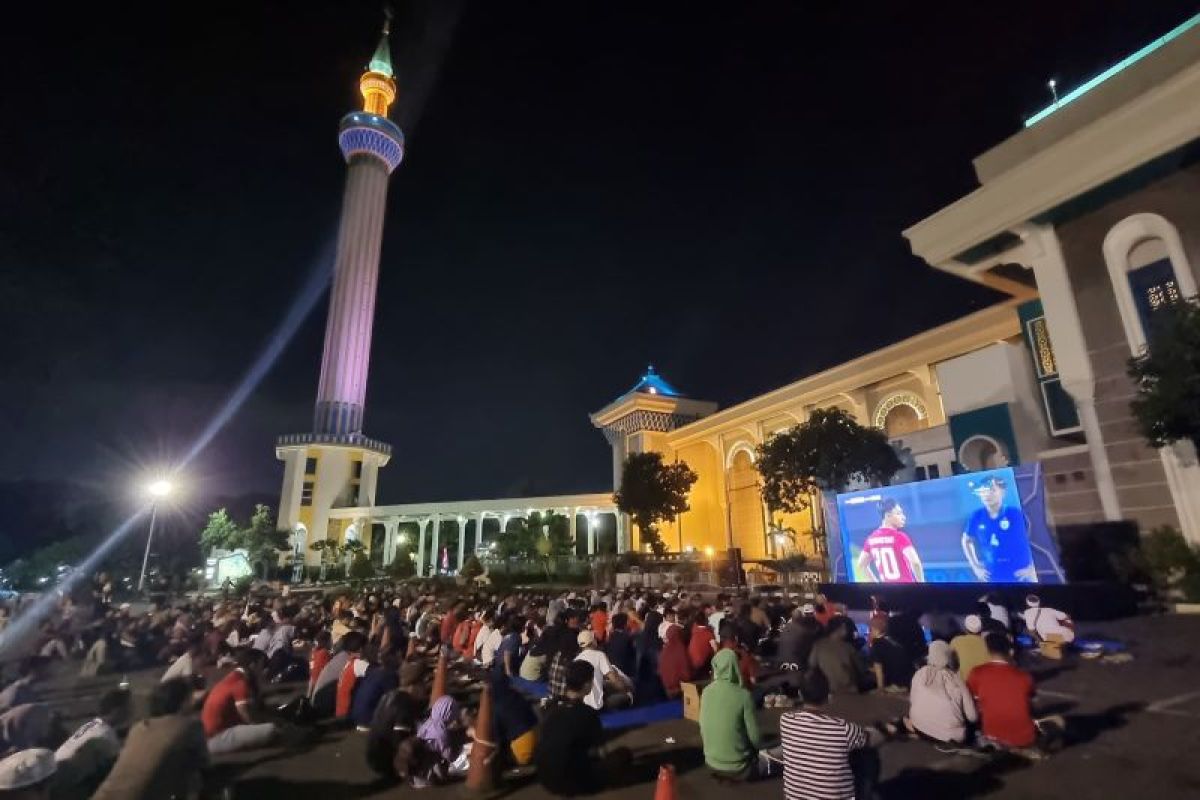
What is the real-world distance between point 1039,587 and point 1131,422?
6119mm

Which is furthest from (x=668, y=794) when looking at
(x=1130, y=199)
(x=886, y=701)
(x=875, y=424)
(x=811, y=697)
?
(x=875, y=424)

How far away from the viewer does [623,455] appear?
46.1 m

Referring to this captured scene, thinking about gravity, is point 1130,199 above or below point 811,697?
above

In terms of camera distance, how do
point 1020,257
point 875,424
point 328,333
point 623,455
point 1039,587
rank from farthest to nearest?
point 328,333
point 623,455
point 875,424
point 1020,257
point 1039,587

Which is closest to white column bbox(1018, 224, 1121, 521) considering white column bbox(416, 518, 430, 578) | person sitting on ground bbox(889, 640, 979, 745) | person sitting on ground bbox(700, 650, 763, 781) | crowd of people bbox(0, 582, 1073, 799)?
crowd of people bbox(0, 582, 1073, 799)

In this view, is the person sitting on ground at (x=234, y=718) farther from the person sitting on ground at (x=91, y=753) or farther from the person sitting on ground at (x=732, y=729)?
the person sitting on ground at (x=732, y=729)

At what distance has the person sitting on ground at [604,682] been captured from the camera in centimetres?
682

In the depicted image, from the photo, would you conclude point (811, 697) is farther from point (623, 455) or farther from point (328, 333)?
point (328, 333)

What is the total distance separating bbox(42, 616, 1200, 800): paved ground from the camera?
427 cm

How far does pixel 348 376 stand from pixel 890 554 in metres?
49.9

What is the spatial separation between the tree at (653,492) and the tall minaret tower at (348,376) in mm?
27314

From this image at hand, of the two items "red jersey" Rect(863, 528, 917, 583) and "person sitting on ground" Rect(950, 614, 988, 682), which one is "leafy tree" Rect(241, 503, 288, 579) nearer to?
"red jersey" Rect(863, 528, 917, 583)

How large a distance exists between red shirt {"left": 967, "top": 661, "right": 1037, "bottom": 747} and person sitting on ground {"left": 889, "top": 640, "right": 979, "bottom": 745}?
0.13 metres

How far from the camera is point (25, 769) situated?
3.57 meters
